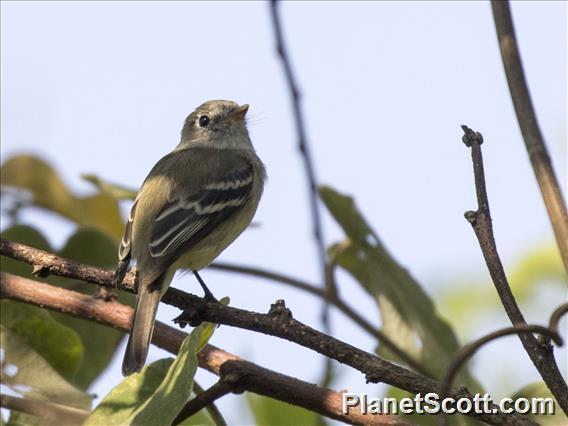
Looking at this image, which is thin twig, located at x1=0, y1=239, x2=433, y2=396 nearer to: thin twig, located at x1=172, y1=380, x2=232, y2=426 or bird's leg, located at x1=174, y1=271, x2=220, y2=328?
bird's leg, located at x1=174, y1=271, x2=220, y2=328

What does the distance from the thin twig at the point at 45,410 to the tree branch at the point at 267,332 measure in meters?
0.33

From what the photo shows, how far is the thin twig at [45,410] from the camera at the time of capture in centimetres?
329

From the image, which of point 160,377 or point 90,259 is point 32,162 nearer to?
point 90,259

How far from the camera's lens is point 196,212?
5254 millimetres

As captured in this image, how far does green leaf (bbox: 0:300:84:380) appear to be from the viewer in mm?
3719

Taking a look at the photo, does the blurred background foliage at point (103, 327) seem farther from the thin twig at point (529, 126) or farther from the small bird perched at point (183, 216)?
the thin twig at point (529, 126)

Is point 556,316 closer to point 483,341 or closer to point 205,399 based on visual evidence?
point 483,341

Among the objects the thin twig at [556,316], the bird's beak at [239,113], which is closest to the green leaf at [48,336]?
the thin twig at [556,316]

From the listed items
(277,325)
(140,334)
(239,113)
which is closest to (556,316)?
(277,325)

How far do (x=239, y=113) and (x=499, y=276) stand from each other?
476 cm

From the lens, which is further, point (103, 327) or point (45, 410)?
point (103, 327)

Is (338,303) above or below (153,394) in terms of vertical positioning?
above

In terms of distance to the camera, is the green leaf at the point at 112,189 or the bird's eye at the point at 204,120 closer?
the green leaf at the point at 112,189

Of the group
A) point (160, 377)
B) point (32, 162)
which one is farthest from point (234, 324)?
point (32, 162)
